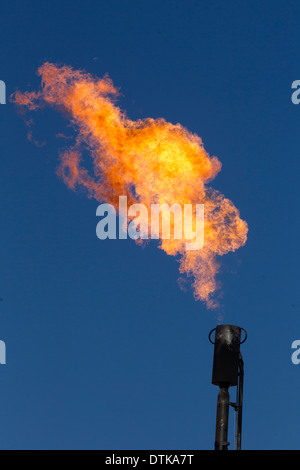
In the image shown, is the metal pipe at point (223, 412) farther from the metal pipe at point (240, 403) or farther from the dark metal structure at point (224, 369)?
the metal pipe at point (240, 403)

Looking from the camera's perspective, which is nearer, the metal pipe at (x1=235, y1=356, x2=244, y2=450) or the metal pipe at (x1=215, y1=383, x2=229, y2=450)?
the metal pipe at (x1=215, y1=383, x2=229, y2=450)

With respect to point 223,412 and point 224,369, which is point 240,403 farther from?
point 224,369

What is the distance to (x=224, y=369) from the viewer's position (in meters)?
11.7

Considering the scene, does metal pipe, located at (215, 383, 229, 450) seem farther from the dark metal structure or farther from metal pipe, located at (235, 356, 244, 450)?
metal pipe, located at (235, 356, 244, 450)

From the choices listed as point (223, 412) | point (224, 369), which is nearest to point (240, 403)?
point (223, 412)

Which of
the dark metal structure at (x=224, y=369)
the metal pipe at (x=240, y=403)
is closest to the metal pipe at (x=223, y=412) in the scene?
the dark metal structure at (x=224, y=369)

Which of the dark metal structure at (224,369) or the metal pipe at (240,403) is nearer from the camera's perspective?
the dark metal structure at (224,369)

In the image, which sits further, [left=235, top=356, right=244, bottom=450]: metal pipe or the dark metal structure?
[left=235, top=356, right=244, bottom=450]: metal pipe

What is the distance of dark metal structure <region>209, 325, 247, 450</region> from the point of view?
11672 mm

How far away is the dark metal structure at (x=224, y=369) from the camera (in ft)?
38.3

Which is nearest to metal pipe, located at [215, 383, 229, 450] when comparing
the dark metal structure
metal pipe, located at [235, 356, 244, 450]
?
the dark metal structure

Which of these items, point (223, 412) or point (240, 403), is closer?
point (223, 412)
